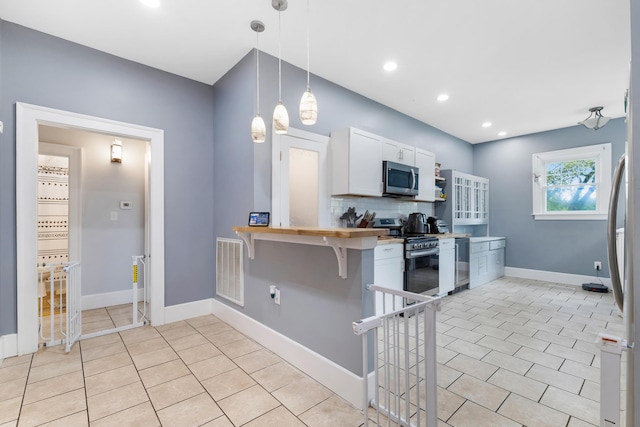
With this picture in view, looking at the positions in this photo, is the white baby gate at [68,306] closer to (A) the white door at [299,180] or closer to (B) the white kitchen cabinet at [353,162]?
(A) the white door at [299,180]

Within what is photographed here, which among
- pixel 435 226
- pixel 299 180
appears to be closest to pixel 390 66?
pixel 299 180

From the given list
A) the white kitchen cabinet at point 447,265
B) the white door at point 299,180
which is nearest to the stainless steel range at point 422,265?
the white kitchen cabinet at point 447,265

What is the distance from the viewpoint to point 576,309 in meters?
3.69

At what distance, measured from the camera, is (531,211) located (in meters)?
5.55

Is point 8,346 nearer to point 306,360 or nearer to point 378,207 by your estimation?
point 306,360

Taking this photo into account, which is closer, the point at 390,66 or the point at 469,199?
the point at 390,66

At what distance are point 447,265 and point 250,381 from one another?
10.3 ft

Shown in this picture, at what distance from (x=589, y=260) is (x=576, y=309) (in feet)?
6.09

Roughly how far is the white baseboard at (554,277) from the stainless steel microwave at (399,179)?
310 cm

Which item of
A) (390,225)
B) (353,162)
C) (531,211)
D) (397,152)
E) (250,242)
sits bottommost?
(250,242)

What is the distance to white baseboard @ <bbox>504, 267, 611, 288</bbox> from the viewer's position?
483 cm

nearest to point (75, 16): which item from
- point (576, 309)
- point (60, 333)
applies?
point (60, 333)

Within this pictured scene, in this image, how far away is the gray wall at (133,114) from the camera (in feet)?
7.97

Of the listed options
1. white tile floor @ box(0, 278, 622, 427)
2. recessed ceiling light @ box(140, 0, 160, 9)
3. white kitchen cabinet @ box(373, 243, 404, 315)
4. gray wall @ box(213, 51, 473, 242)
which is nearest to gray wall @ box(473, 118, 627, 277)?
white tile floor @ box(0, 278, 622, 427)
